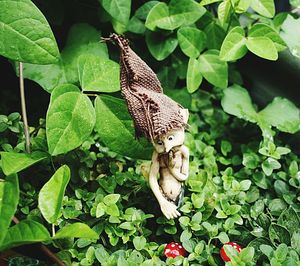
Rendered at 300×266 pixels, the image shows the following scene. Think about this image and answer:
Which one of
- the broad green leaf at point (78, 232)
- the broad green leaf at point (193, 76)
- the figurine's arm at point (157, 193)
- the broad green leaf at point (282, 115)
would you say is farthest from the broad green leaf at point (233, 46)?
the broad green leaf at point (78, 232)

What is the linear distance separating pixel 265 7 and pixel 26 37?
0.62m

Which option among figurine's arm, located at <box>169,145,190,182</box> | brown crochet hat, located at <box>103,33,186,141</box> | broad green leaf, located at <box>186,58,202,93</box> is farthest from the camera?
broad green leaf, located at <box>186,58,202,93</box>

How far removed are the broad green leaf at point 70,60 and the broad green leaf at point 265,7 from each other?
403 mm

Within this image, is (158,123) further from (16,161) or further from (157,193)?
(16,161)

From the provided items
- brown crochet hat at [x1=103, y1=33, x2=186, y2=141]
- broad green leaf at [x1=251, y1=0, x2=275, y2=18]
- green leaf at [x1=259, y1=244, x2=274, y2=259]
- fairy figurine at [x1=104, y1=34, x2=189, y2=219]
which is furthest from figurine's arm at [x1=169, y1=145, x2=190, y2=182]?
broad green leaf at [x1=251, y1=0, x2=275, y2=18]

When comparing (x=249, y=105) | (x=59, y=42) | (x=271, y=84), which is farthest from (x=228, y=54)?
(x=59, y=42)

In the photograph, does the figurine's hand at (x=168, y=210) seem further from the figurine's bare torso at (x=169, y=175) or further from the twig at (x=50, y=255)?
the twig at (x=50, y=255)

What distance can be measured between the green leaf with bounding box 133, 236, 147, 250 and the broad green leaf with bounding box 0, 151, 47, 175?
26 centimetres

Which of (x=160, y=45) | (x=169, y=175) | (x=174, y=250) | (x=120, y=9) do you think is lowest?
(x=174, y=250)

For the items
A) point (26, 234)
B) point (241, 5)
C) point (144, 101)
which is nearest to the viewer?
point (26, 234)

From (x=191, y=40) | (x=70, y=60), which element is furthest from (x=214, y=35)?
(x=70, y=60)

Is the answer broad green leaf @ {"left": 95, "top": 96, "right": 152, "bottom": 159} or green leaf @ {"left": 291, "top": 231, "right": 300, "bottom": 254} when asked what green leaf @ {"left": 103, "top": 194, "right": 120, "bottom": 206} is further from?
green leaf @ {"left": 291, "top": 231, "right": 300, "bottom": 254}

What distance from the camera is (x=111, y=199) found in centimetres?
112

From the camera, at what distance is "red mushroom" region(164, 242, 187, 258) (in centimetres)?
107
